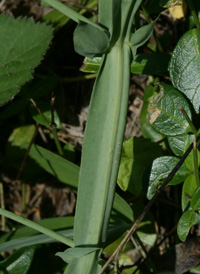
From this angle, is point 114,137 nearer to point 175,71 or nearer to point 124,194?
point 175,71

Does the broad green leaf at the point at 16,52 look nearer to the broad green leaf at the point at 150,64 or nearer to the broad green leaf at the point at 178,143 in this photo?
the broad green leaf at the point at 150,64

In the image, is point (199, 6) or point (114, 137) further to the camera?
point (199, 6)

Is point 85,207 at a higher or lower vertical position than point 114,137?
lower

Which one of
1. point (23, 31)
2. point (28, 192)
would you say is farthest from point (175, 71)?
point (28, 192)

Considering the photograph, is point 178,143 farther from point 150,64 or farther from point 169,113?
point 150,64

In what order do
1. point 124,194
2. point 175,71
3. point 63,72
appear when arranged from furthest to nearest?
point 63,72
point 124,194
point 175,71

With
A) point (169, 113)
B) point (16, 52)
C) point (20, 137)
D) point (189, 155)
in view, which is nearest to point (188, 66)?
point (169, 113)

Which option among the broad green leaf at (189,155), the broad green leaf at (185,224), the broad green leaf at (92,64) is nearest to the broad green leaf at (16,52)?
the broad green leaf at (92,64)
